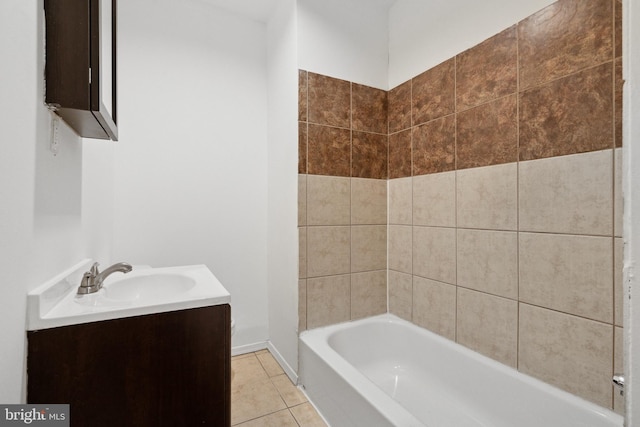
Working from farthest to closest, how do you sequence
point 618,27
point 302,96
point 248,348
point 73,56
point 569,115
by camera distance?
point 248,348 → point 302,96 → point 569,115 → point 618,27 → point 73,56

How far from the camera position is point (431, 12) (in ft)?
5.94

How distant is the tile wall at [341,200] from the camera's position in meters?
1.88

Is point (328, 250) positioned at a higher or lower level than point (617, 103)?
lower

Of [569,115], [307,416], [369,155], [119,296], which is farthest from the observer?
[369,155]

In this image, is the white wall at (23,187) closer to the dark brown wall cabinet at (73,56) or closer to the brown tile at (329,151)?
the dark brown wall cabinet at (73,56)

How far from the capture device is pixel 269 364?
212cm

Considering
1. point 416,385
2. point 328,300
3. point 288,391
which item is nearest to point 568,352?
point 416,385

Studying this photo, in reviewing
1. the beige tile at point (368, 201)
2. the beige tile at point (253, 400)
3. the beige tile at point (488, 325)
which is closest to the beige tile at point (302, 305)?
the beige tile at point (253, 400)

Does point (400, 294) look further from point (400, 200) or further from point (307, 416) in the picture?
point (307, 416)

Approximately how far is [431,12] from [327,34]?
646 mm

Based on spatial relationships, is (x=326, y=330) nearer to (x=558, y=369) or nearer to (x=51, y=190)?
(x=558, y=369)

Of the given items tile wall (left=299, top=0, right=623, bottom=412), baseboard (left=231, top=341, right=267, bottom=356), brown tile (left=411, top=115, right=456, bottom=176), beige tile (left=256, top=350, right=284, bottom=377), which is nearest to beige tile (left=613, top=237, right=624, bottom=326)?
tile wall (left=299, top=0, right=623, bottom=412)

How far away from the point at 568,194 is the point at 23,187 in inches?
72.7

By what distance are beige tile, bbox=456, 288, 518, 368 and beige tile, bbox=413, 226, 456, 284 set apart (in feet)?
0.45
